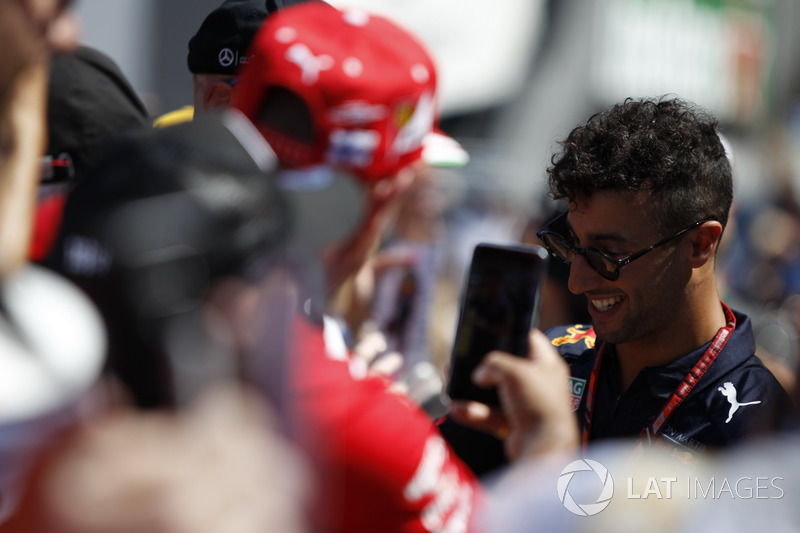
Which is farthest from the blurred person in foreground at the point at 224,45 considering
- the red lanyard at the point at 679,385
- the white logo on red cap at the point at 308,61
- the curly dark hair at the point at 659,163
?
the red lanyard at the point at 679,385

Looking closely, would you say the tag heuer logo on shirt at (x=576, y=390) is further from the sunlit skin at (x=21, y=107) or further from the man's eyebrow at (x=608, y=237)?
the sunlit skin at (x=21, y=107)

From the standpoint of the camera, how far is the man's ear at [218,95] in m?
2.31

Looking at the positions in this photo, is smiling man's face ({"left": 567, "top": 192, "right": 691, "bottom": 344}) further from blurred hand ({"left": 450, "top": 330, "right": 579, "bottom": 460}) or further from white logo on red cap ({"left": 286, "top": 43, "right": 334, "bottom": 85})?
white logo on red cap ({"left": 286, "top": 43, "right": 334, "bottom": 85})

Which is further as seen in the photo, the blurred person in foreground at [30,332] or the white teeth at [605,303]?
the white teeth at [605,303]

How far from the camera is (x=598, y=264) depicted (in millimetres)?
2414

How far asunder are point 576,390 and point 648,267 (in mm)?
401

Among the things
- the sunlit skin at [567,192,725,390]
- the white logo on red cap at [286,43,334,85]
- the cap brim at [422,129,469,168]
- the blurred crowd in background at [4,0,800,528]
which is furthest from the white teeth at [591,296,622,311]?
the white logo on red cap at [286,43,334,85]

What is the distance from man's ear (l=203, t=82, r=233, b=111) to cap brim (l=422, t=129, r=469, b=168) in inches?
26.2

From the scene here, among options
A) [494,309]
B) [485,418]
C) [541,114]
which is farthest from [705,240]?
[541,114]

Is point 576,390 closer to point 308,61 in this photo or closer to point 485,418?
point 485,418

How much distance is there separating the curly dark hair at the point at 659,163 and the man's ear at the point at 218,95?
97 cm

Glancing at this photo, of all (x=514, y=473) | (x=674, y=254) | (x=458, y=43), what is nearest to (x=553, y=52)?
(x=458, y=43)

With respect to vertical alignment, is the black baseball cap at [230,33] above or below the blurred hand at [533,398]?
above

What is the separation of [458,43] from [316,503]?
15.3 m
